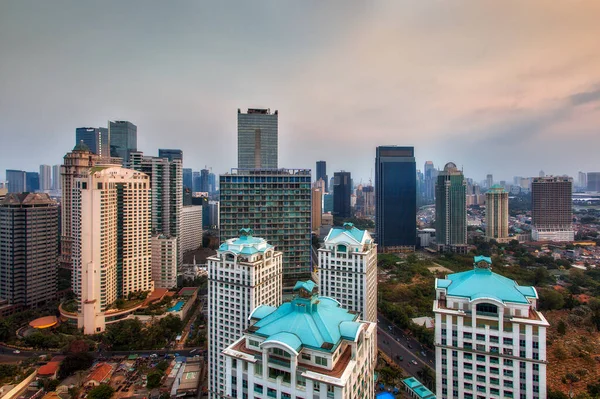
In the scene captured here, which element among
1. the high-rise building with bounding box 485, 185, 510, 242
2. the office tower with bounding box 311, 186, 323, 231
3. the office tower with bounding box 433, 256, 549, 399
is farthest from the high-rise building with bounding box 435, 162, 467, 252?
→ the office tower with bounding box 433, 256, 549, 399

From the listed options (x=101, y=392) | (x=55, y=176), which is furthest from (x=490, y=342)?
(x=55, y=176)

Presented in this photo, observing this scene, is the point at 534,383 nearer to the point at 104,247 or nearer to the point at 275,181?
the point at 275,181

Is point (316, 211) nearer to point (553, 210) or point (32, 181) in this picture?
point (553, 210)

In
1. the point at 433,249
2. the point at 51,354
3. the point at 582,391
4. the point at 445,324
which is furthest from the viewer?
the point at 433,249

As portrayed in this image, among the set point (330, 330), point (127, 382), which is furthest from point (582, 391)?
point (127, 382)

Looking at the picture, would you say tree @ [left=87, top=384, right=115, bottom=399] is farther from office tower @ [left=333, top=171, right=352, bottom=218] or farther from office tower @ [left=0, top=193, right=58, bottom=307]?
office tower @ [left=333, top=171, right=352, bottom=218]

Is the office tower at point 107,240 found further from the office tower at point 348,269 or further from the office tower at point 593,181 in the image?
the office tower at point 593,181
